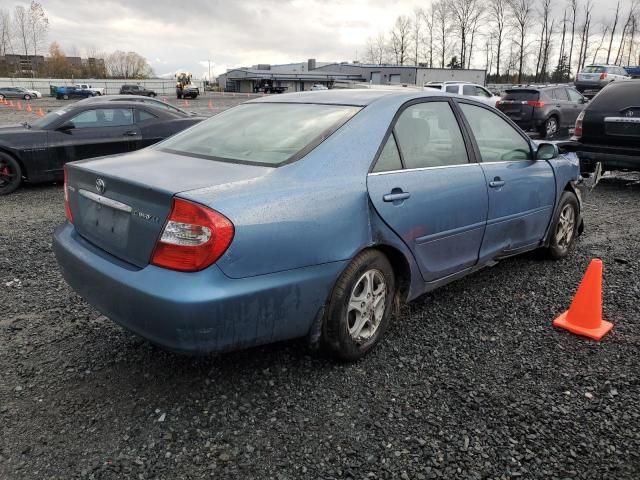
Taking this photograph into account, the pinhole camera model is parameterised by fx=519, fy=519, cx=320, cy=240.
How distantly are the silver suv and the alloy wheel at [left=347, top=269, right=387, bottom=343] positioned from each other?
30.7 metres

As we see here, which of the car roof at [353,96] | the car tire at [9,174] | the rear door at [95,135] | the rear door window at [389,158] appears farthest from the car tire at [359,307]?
the car tire at [9,174]

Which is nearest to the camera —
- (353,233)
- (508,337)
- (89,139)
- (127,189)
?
(127,189)

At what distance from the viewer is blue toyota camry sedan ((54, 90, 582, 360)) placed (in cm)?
230

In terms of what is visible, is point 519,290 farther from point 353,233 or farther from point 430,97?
point 353,233

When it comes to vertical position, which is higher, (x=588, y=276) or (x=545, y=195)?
(x=545, y=195)

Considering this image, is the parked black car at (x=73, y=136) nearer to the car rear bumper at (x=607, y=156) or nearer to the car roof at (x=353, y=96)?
the car roof at (x=353, y=96)

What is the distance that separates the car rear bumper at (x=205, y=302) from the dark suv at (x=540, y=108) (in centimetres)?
1440

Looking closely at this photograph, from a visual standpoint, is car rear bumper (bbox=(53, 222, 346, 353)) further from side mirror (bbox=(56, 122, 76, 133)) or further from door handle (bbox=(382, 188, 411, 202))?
side mirror (bbox=(56, 122, 76, 133))

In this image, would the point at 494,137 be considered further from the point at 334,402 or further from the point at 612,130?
the point at 612,130

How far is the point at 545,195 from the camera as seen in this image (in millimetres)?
4301

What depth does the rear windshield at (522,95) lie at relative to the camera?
1541 centimetres

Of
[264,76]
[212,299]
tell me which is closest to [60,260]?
[212,299]

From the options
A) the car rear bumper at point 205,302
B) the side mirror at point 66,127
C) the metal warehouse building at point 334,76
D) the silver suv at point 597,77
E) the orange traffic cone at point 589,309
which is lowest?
the orange traffic cone at point 589,309

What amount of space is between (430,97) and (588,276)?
1.60 metres
